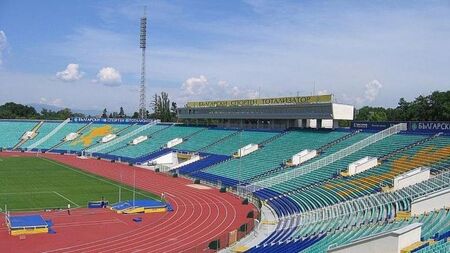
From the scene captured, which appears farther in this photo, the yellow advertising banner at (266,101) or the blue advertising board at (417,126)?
the yellow advertising banner at (266,101)

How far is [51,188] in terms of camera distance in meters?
44.1

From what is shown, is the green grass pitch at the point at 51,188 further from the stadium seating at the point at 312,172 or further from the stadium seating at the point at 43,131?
the stadium seating at the point at 43,131

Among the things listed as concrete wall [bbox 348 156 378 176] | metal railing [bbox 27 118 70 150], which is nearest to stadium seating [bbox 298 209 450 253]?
concrete wall [bbox 348 156 378 176]

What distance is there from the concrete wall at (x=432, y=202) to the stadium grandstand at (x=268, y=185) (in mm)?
A: 48

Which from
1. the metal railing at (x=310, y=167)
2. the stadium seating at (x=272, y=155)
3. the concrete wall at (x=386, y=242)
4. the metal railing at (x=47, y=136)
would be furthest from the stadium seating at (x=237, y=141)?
the concrete wall at (x=386, y=242)

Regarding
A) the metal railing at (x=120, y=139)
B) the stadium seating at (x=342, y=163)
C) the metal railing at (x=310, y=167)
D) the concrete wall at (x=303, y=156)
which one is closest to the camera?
the stadium seating at (x=342, y=163)

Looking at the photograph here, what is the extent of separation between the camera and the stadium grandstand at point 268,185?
920 inches

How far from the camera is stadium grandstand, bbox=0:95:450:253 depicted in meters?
23.4

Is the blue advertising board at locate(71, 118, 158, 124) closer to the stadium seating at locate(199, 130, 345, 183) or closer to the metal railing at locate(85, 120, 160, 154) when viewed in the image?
the metal railing at locate(85, 120, 160, 154)

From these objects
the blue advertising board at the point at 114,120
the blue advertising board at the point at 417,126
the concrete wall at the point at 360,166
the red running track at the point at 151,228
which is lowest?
the red running track at the point at 151,228

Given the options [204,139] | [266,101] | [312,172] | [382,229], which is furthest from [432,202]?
[204,139]

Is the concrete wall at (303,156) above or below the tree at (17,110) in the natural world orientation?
below

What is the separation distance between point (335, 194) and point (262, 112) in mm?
28027

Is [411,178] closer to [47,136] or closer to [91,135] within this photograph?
[91,135]
